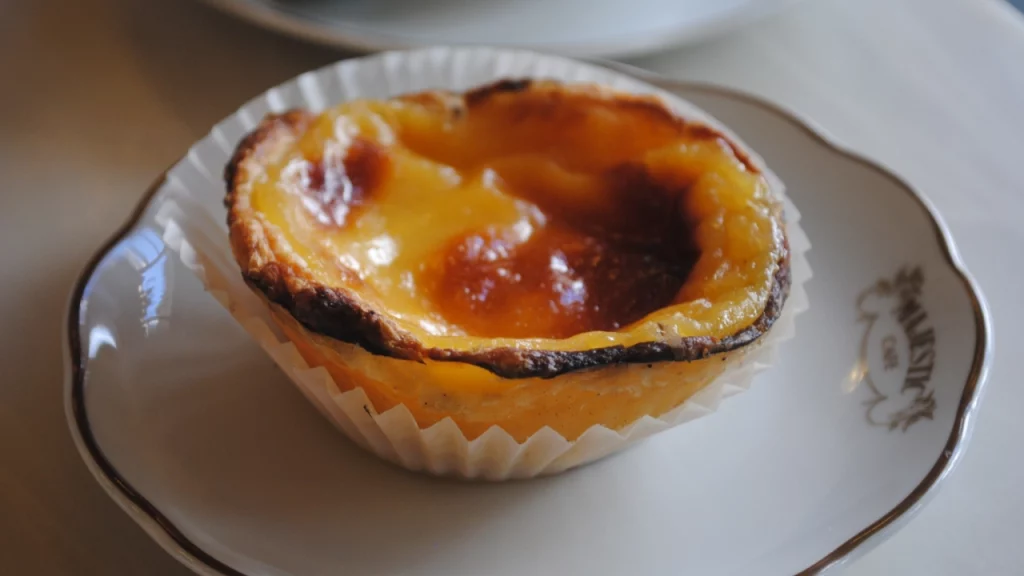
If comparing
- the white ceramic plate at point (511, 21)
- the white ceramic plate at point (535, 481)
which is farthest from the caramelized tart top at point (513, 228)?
the white ceramic plate at point (511, 21)

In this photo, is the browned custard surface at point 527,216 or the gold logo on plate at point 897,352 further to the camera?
the gold logo on plate at point 897,352

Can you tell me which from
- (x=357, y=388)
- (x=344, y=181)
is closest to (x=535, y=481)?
(x=357, y=388)

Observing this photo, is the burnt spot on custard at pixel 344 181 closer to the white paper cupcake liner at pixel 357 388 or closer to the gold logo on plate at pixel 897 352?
the white paper cupcake liner at pixel 357 388

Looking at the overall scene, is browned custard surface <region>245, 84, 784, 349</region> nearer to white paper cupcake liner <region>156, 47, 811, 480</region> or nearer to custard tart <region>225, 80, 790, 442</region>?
custard tart <region>225, 80, 790, 442</region>

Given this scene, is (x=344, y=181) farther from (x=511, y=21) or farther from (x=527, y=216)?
(x=511, y=21)

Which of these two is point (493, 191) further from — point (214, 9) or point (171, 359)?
point (214, 9)

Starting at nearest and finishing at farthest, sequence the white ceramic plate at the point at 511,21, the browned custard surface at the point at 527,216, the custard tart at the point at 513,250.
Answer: the custard tart at the point at 513,250 < the browned custard surface at the point at 527,216 < the white ceramic plate at the point at 511,21

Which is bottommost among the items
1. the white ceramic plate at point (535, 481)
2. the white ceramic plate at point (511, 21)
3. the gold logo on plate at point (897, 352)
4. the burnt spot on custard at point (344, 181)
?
the white ceramic plate at point (535, 481)

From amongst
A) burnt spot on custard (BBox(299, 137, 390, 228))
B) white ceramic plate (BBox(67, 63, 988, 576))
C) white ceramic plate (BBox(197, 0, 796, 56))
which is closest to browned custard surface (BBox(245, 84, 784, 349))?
burnt spot on custard (BBox(299, 137, 390, 228))
